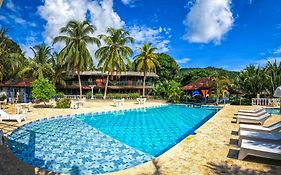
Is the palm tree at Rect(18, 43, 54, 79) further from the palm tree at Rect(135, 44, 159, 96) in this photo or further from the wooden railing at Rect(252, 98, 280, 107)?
the wooden railing at Rect(252, 98, 280, 107)

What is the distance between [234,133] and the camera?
365 inches

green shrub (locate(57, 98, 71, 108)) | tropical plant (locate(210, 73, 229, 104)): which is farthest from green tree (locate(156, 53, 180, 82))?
green shrub (locate(57, 98, 71, 108))

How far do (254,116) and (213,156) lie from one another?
6.78 meters

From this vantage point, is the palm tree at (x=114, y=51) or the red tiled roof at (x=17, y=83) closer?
the red tiled roof at (x=17, y=83)

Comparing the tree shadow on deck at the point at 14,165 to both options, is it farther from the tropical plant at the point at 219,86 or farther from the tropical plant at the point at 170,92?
the tropical plant at the point at 170,92

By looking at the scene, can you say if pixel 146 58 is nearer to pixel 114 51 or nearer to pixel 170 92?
pixel 114 51

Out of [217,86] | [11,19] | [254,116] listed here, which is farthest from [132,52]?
[254,116]

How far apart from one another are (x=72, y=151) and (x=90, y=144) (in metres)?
1.14

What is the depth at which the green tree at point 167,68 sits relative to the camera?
168ft

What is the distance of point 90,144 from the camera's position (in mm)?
9734

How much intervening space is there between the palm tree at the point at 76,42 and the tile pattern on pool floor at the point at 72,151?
63.3ft

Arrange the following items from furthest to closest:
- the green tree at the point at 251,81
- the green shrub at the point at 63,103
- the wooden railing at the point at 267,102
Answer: the green tree at the point at 251,81 → the wooden railing at the point at 267,102 → the green shrub at the point at 63,103

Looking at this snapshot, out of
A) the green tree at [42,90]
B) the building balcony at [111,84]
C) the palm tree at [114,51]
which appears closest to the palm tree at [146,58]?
the palm tree at [114,51]

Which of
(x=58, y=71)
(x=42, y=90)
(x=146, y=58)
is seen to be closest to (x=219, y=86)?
(x=146, y=58)
